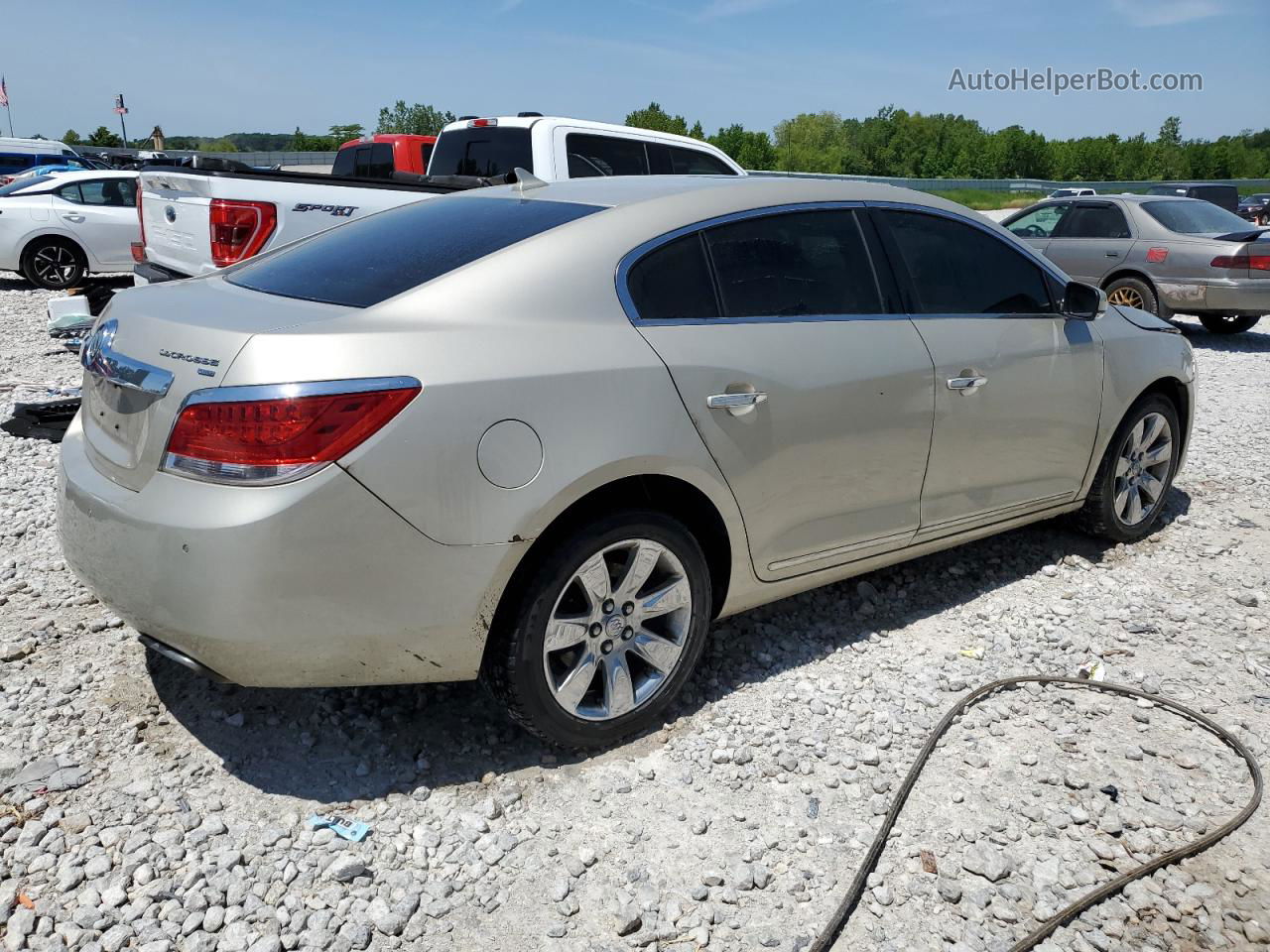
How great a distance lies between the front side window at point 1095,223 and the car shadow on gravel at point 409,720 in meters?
9.34

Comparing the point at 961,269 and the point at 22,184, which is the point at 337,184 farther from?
the point at 22,184

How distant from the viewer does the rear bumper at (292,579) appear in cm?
261

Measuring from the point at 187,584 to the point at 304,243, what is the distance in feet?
5.34

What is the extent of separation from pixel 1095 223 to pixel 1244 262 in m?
1.66

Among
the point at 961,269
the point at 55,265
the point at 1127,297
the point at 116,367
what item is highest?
the point at 961,269

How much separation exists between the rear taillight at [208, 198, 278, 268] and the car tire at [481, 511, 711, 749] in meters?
3.85

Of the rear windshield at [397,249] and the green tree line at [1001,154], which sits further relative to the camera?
the green tree line at [1001,154]

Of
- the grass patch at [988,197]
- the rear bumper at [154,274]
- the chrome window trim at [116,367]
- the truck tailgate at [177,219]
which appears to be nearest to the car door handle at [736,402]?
the chrome window trim at [116,367]

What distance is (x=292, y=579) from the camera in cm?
264

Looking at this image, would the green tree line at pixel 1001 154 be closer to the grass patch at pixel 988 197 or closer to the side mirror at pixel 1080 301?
the grass patch at pixel 988 197

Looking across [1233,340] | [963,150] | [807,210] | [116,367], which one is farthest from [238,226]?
[963,150]

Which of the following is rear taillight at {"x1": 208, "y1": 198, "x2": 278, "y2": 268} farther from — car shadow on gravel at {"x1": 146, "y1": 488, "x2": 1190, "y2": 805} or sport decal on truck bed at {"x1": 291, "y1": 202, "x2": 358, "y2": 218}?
car shadow on gravel at {"x1": 146, "y1": 488, "x2": 1190, "y2": 805}

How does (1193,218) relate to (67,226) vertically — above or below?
above

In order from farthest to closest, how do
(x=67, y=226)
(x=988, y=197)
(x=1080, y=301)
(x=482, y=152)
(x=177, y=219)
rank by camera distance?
1. (x=988, y=197)
2. (x=67, y=226)
3. (x=482, y=152)
4. (x=177, y=219)
5. (x=1080, y=301)
